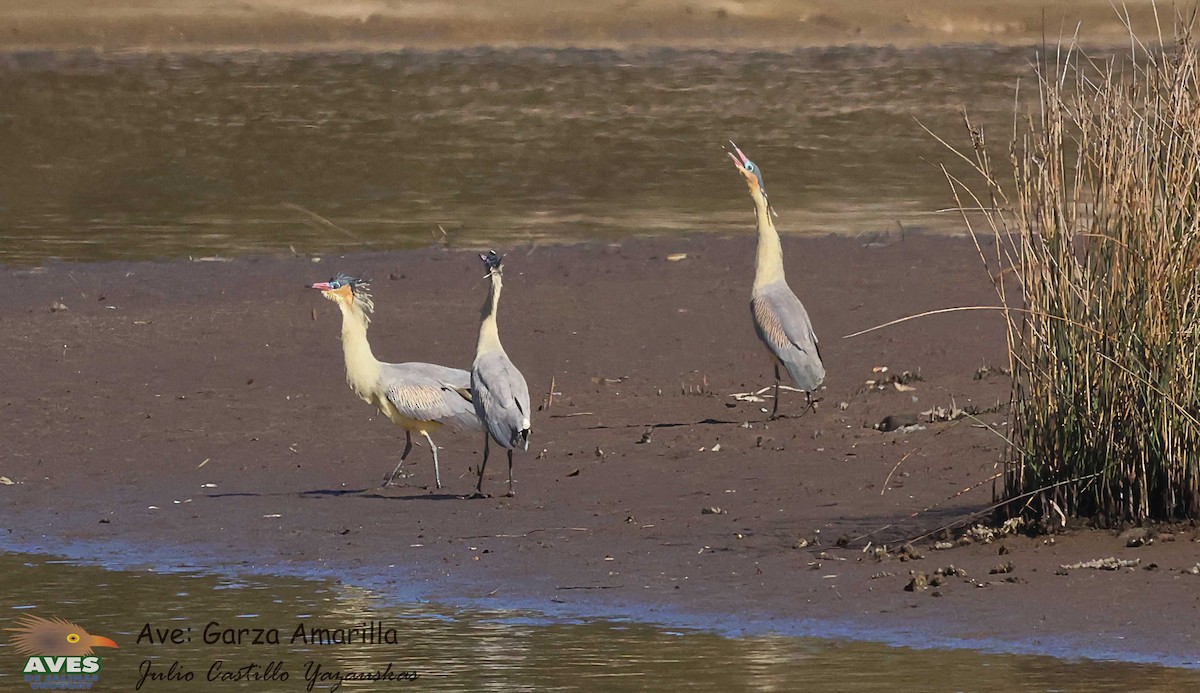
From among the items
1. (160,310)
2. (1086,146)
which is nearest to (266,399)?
(160,310)

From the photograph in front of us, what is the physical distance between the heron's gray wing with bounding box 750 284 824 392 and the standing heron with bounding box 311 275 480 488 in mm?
2069

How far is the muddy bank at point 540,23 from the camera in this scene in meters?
37.6

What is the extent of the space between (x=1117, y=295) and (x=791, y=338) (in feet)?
12.8

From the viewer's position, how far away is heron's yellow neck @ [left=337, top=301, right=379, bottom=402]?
418 inches

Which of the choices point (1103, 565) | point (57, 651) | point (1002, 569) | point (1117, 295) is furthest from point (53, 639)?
point (1117, 295)

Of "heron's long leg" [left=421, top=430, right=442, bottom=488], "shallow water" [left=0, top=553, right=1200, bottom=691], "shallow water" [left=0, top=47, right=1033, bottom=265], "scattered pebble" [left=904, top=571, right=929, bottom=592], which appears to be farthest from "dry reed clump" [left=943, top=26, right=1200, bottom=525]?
"shallow water" [left=0, top=47, right=1033, bottom=265]

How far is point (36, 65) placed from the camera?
34.8 m

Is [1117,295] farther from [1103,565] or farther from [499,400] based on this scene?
[499,400]

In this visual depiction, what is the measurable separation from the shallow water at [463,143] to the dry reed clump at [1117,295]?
10.3m

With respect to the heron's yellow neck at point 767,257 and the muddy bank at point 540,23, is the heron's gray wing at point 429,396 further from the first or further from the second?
the muddy bank at point 540,23

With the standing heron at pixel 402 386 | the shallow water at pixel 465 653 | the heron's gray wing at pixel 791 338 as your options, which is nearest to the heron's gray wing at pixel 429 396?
the standing heron at pixel 402 386

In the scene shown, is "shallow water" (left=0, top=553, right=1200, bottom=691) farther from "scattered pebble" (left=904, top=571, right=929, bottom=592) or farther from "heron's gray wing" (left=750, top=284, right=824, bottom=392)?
"heron's gray wing" (left=750, top=284, right=824, bottom=392)

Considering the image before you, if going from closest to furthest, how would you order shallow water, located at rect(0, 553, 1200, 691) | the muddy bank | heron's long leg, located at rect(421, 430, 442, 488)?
shallow water, located at rect(0, 553, 1200, 691), heron's long leg, located at rect(421, 430, 442, 488), the muddy bank

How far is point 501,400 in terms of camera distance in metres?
10.0
